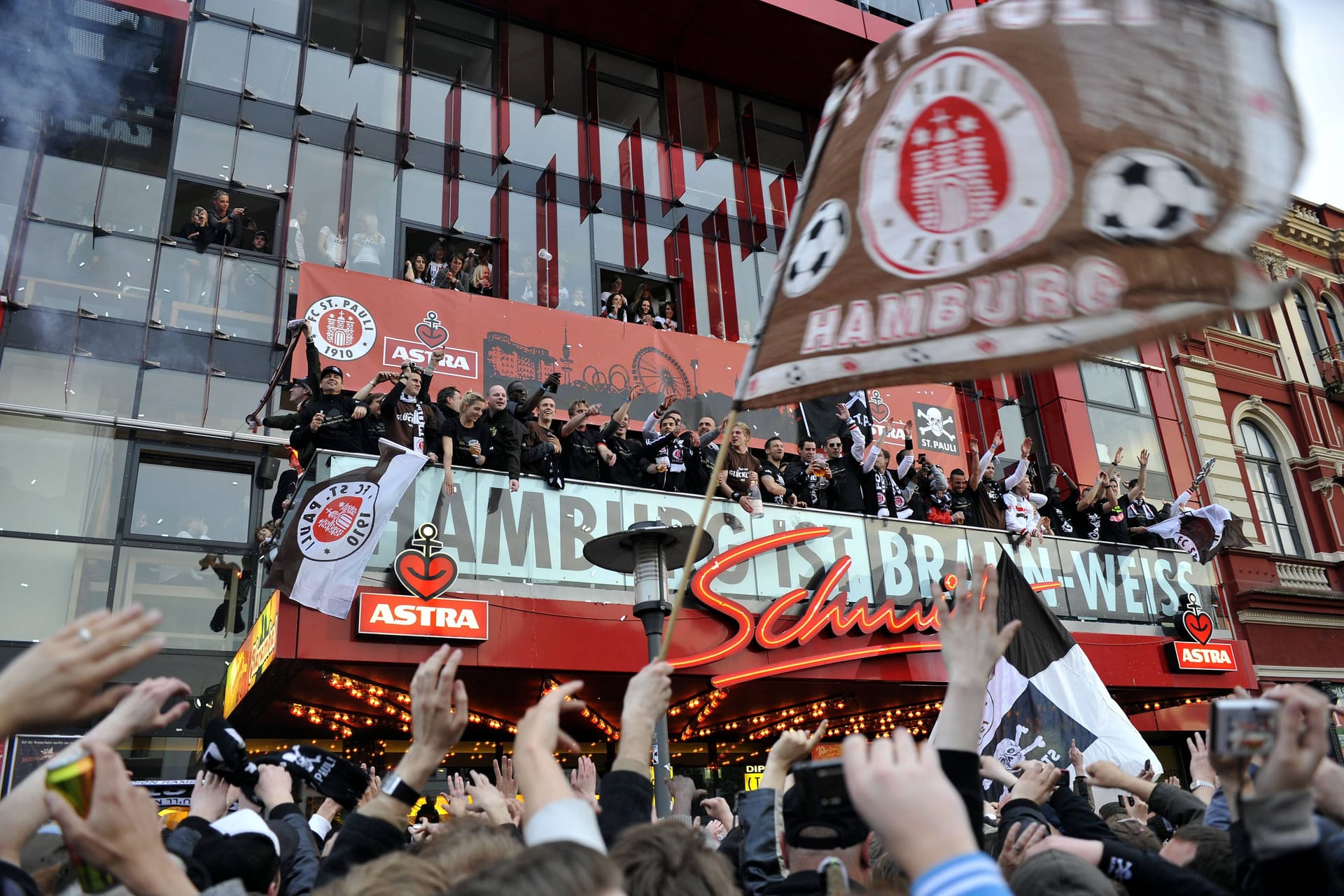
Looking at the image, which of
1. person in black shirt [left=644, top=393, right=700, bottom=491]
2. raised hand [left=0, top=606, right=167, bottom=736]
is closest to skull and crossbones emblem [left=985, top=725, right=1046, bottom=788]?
person in black shirt [left=644, top=393, right=700, bottom=491]

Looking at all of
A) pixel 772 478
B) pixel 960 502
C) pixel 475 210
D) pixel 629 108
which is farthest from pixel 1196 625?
pixel 629 108

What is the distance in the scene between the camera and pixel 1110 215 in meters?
4.05

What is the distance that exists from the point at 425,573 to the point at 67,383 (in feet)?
24.5

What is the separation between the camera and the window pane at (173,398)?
16062mm

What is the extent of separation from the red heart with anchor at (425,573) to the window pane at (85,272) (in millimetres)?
7460

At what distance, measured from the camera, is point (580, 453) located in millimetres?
13672

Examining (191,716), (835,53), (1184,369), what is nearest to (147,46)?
(191,716)

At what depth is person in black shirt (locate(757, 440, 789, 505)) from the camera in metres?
14.9

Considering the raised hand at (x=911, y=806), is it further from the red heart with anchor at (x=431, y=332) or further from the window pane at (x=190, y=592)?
the red heart with anchor at (x=431, y=332)

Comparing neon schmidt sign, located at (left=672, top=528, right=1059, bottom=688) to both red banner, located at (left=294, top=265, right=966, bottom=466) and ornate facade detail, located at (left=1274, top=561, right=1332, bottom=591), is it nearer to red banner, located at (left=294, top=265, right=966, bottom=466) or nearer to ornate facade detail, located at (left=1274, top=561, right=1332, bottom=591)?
red banner, located at (left=294, top=265, right=966, bottom=466)

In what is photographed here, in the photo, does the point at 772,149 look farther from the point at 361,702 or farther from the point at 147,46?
the point at 361,702

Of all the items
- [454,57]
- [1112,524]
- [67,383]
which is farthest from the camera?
[454,57]

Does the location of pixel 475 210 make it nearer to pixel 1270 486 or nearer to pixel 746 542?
pixel 746 542

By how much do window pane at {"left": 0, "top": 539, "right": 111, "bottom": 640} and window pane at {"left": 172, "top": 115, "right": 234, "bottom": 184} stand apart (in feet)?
20.8
